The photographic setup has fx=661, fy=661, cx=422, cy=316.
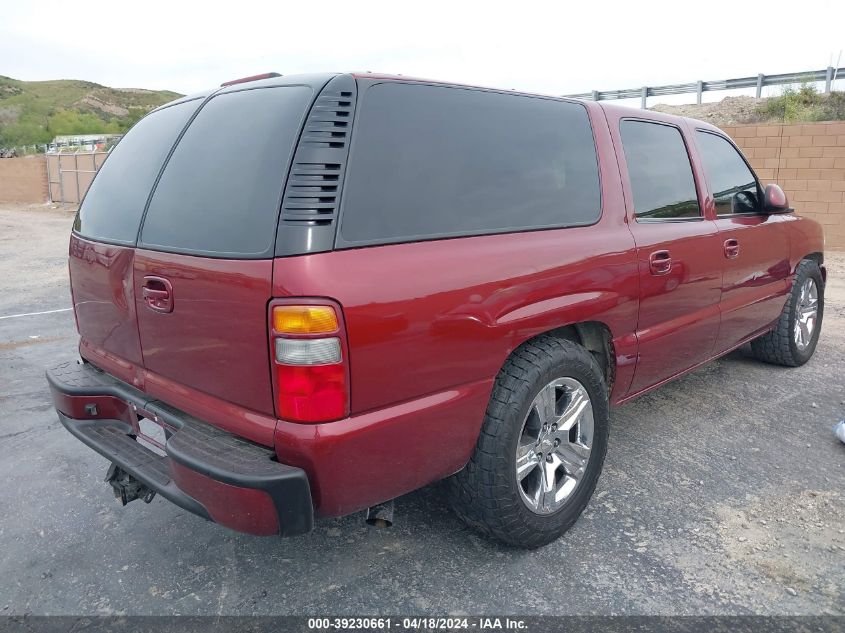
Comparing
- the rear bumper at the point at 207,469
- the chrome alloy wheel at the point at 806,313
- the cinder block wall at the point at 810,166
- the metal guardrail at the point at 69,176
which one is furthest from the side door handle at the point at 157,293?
the metal guardrail at the point at 69,176

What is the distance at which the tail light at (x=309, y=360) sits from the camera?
195 cm

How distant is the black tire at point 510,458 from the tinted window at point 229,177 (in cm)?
105

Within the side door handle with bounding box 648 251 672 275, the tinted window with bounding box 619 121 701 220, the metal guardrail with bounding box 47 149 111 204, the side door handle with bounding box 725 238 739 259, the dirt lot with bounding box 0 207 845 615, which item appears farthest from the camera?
the metal guardrail with bounding box 47 149 111 204

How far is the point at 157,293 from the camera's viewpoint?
2.33 m

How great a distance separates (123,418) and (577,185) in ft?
7.13

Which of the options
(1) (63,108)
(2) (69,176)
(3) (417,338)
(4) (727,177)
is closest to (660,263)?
(4) (727,177)

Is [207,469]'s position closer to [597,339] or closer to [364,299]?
[364,299]

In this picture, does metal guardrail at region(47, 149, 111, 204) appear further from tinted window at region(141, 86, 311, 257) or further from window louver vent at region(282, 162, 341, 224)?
window louver vent at region(282, 162, 341, 224)

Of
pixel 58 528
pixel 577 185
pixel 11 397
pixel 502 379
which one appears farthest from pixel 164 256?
pixel 11 397

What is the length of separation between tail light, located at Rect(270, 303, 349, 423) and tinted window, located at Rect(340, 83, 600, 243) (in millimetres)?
283

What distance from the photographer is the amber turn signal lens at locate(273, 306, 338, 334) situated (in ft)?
6.38

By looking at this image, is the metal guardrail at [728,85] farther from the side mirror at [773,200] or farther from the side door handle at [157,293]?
the side door handle at [157,293]

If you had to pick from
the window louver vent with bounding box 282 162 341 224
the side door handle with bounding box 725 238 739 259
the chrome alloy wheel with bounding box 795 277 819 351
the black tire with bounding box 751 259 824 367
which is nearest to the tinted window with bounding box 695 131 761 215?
the side door handle with bounding box 725 238 739 259

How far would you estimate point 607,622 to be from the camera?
7.56 ft
